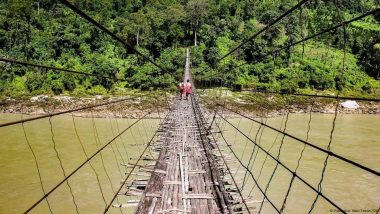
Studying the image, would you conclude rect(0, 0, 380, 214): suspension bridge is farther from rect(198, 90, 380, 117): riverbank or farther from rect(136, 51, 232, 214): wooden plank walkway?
rect(198, 90, 380, 117): riverbank

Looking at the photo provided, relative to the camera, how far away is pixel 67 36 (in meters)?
36.9

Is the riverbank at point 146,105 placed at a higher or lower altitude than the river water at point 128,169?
higher

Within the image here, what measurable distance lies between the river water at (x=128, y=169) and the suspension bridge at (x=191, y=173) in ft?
0.16

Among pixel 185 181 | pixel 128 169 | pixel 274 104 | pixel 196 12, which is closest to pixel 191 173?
pixel 185 181

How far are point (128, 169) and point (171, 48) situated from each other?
29174 millimetres

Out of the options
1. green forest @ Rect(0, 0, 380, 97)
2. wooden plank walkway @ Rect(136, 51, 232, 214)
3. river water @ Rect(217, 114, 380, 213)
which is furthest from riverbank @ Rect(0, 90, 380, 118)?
wooden plank walkway @ Rect(136, 51, 232, 214)

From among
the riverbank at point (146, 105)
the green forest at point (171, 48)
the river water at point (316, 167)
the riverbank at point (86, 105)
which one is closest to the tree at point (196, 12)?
the green forest at point (171, 48)

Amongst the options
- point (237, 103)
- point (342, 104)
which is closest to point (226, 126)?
point (237, 103)

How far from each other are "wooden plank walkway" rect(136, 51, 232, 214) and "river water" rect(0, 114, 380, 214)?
34.3 inches

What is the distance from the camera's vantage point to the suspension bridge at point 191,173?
3.80 m

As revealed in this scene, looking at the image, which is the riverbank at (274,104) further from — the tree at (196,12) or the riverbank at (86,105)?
the tree at (196,12)

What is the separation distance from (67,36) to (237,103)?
811 inches

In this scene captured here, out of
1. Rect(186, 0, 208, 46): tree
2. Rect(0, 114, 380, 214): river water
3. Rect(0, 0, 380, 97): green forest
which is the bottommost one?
Rect(0, 114, 380, 214): river water

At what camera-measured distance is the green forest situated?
3048 centimetres
